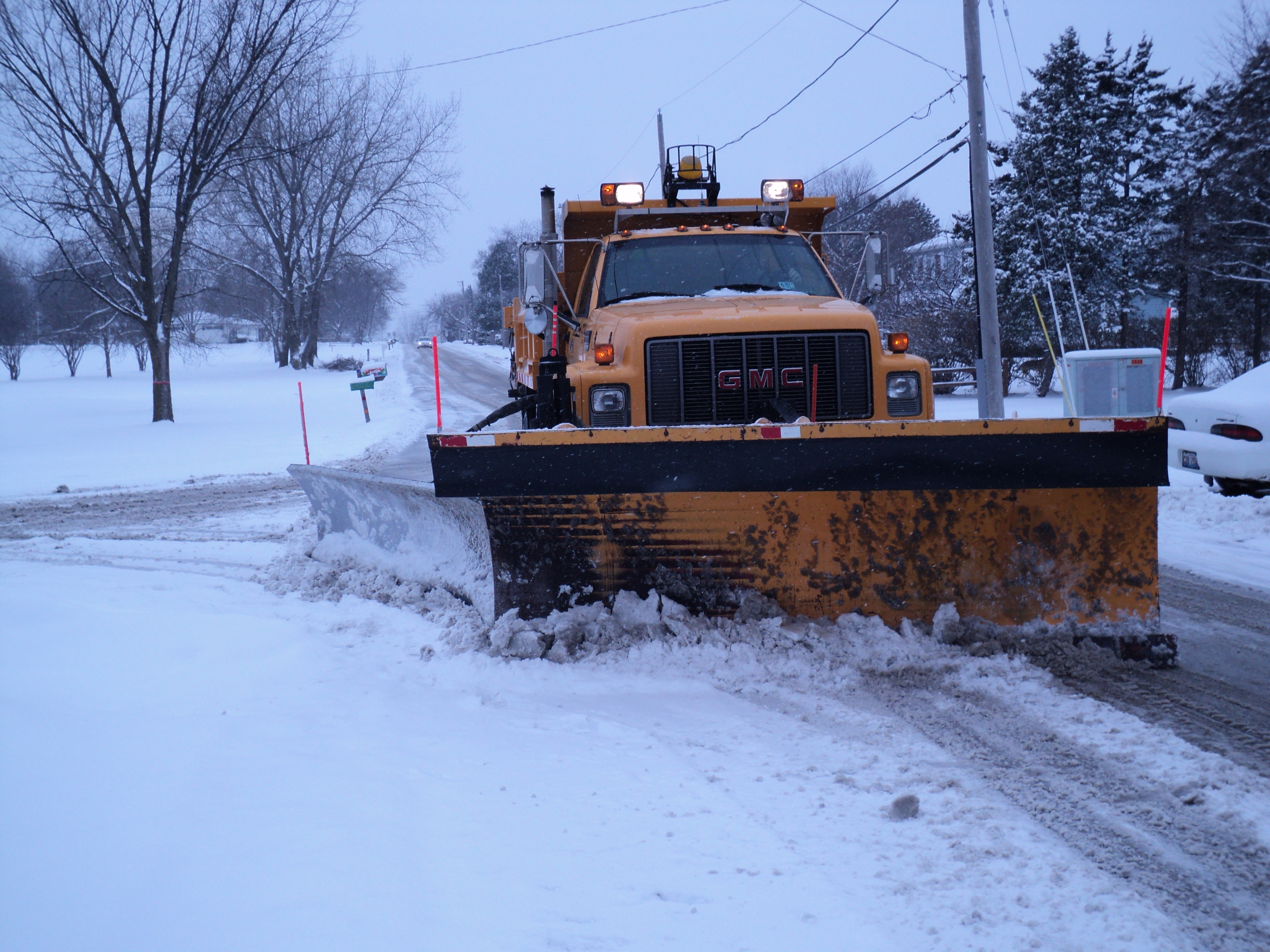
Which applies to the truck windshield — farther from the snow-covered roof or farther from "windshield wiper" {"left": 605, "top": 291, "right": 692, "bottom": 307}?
the snow-covered roof

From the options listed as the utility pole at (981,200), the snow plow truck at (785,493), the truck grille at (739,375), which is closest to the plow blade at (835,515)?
the snow plow truck at (785,493)

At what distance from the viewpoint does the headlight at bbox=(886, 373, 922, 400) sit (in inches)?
198

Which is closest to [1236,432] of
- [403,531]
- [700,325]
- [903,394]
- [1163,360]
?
[1163,360]

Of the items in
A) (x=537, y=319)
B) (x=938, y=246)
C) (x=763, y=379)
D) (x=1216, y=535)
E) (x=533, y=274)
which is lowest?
(x=1216, y=535)

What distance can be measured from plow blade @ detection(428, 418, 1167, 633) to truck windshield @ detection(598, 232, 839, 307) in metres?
2.23

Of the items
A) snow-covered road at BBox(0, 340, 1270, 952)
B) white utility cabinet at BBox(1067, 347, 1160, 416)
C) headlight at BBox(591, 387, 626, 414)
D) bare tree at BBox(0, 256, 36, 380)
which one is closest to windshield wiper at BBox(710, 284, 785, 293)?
headlight at BBox(591, 387, 626, 414)

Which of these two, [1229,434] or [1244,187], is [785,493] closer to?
[1229,434]

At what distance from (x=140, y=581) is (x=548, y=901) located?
4604 millimetres

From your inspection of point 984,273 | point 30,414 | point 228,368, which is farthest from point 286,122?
point 984,273

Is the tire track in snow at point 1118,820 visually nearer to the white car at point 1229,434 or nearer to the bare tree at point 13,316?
the white car at point 1229,434

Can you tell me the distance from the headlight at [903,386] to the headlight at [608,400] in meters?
1.52

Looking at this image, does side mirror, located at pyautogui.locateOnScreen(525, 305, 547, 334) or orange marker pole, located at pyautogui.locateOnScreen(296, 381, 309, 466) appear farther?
orange marker pole, located at pyautogui.locateOnScreen(296, 381, 309, 466)

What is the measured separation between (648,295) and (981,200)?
7.89 metres

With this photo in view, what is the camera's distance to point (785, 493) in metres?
3.97
